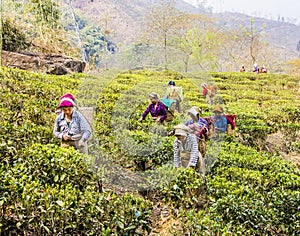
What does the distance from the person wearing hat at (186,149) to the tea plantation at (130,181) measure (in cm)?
20

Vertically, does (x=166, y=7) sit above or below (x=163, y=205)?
above

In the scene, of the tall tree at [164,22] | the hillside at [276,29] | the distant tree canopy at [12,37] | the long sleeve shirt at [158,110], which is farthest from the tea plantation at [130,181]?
the hillside at [276,29]

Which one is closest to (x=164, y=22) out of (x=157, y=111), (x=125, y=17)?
(x=157, y=111)

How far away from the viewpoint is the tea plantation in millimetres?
4031

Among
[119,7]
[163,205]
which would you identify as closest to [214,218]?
[163,205]

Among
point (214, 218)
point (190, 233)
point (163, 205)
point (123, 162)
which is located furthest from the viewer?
point (123, 162)

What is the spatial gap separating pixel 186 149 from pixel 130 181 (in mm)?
1172

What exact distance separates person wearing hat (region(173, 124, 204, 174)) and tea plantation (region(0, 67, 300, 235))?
20cm

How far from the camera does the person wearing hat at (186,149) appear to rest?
208 inches

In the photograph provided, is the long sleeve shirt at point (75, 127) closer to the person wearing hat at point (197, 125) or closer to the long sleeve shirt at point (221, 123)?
the person wearing hat at point (197, 125)

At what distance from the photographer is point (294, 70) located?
38250 mm

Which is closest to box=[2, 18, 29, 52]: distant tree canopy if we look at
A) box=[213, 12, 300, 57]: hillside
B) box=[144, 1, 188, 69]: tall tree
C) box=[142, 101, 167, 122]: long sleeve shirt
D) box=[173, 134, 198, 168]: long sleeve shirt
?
box=[144, 1, 188, 69]: tall tree

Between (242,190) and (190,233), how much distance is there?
1.24 metres

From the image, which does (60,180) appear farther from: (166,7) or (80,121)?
(166,7)
